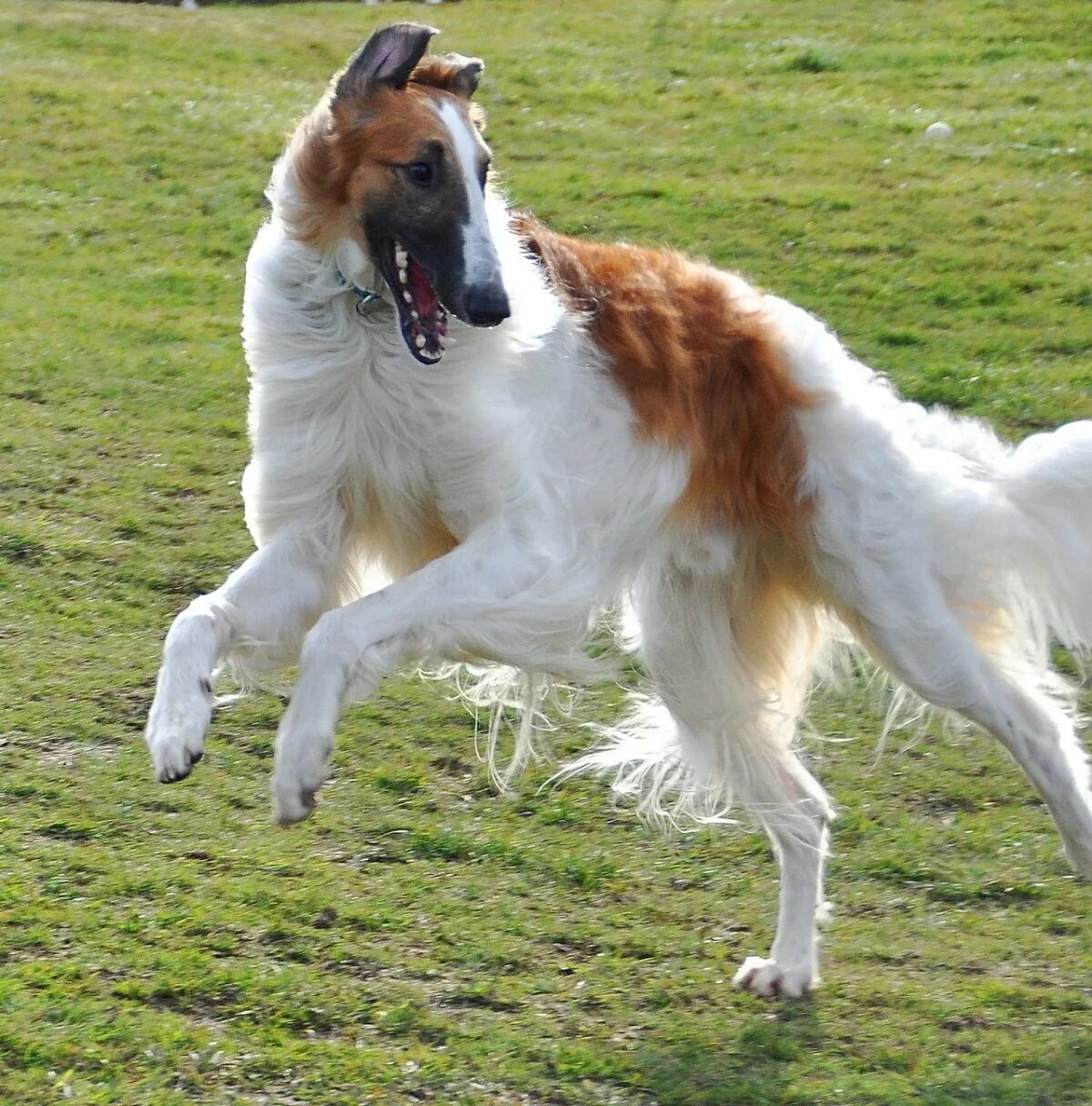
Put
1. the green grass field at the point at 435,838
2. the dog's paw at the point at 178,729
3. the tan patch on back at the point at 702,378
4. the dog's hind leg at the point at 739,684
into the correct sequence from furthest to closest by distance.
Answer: the dog's hind leg at the point at 739,684
the tan patch on back at the point at 702,378
the green grass field at the point at 435,838
the dog's paw at the point at 178,729

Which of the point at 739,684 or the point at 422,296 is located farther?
the point at 739,684

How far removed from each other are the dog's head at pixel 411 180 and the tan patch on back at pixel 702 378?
716 mm

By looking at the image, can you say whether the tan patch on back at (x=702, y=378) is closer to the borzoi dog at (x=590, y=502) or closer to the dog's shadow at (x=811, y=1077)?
the borzoi dog at (x=590, y=502)

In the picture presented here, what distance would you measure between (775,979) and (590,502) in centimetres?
159

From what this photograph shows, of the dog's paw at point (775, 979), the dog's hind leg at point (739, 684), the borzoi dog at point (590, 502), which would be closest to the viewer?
the borzoi dog at point (590, 502)

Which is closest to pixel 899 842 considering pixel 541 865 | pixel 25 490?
pixel 541 865

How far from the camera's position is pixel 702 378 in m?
5.72

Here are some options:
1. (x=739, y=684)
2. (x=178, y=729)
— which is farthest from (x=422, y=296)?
→ (x=739, y=684)

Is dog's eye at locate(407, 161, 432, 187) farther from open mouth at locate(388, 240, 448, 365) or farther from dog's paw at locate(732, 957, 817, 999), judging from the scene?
dog's paw at locate(732, 957, 817, 999)

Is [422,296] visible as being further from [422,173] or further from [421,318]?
[422,173]

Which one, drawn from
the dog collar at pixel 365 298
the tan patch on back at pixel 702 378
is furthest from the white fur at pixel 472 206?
the tan patch on back at pixel 702 378

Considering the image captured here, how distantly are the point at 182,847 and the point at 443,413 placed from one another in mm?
1860

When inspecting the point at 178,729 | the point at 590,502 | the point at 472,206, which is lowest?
the point at 178,729

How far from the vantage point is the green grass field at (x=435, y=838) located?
499 centimetres
